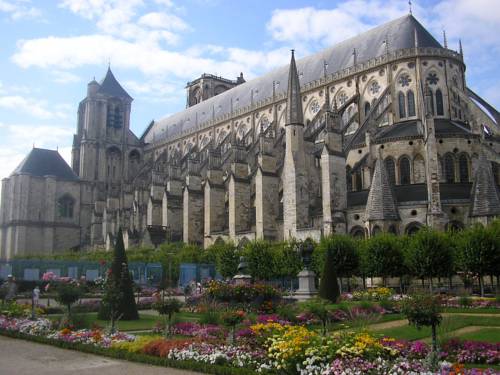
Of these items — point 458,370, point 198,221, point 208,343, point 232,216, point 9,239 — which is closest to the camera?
point 458,370

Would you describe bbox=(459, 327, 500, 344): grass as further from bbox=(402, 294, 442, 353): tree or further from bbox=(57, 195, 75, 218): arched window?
bbox=(57, 195, 75, 218): arched window

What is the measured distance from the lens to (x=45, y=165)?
6288 cm

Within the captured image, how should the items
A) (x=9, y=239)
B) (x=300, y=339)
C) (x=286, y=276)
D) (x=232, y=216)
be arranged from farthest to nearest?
1. (x=9, y=239)
2. (x=232, y=216)
3. (x=286, y=276)
4. (x=300, y=339)

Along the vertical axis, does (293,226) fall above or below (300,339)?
above

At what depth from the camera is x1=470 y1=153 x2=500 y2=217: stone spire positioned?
29.1 meters

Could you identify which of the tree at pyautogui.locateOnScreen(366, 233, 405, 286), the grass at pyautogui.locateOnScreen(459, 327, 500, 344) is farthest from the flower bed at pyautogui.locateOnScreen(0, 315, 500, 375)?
the tree at pyautogui.locateOnScreen(366, 233, 405, 286)

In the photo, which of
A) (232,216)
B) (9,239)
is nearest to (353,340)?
(232,216)

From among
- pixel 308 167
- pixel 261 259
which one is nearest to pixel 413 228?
pixel 308 167

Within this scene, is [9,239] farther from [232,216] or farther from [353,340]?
[353,340]

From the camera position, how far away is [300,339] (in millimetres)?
9289

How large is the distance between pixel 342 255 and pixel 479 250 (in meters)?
6.67

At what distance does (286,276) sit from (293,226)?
3.16 meters

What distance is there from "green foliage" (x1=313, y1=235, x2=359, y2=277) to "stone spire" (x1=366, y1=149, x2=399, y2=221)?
7.99ft

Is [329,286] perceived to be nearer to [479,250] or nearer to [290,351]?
[479,250]
